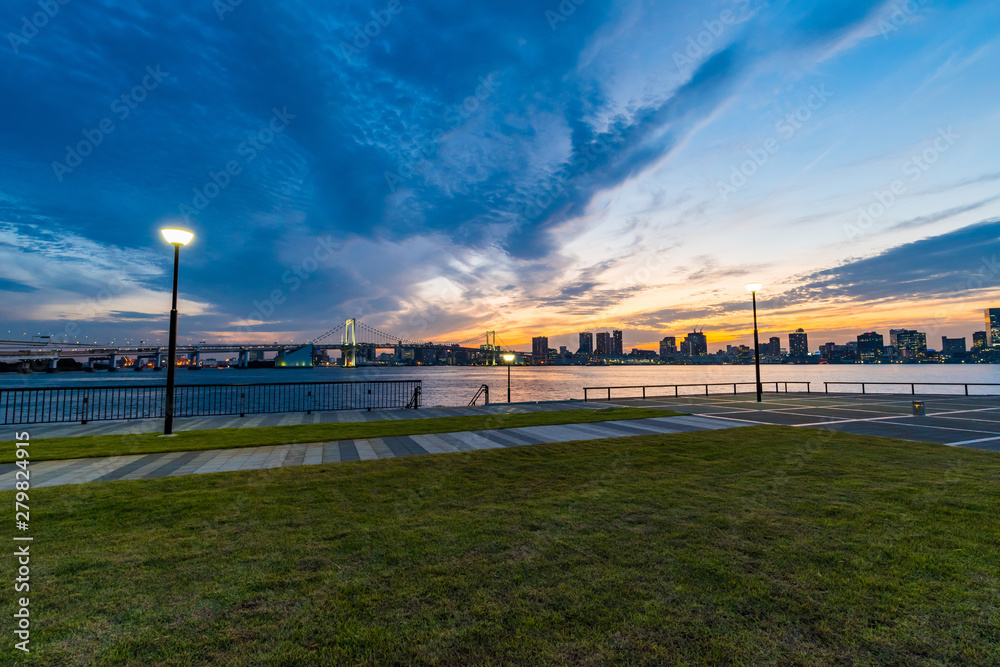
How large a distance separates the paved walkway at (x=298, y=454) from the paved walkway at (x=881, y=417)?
3917 millimetres

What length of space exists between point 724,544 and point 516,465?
14.2ft

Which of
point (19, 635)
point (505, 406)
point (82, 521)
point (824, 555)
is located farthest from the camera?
point (505, 406)

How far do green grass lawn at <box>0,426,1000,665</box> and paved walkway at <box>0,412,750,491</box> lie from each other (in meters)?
1.08

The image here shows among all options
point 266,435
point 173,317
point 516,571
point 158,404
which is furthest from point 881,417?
point 158,404

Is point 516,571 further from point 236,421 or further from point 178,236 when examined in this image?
point 236,421

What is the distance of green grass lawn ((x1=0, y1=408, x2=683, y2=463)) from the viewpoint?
9.68m

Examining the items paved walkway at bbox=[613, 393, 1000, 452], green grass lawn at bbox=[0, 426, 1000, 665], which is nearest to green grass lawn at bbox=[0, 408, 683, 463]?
green grass lawn at bbox=[0, 426, 1000, 665]

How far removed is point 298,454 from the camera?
9500 mm

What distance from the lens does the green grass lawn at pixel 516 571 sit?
2.96m

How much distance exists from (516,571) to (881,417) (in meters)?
18.8

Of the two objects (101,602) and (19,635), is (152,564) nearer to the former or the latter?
(101,602)

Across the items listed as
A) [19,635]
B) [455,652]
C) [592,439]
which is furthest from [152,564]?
[592,439]

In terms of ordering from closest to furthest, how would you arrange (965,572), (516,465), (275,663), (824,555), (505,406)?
(275,663), (965,572), (824,555), (516,465), (505,406)

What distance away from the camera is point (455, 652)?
2.87 m
